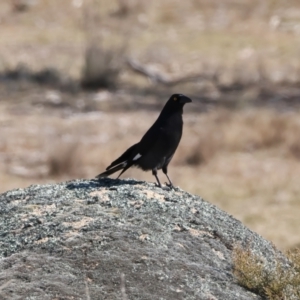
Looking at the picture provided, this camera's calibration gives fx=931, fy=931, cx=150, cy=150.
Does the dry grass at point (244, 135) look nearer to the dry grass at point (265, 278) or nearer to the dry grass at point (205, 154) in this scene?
the dry grass at point (205, 154)

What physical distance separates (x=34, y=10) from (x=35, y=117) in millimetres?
11666

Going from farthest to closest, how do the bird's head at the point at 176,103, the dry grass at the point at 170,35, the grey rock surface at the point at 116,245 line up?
the dry grass at the point at 170,35 < the bird's head at the point at 176,103 < the grey rock surface at the point at 116,245

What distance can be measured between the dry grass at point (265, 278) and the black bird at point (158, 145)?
2308 mm

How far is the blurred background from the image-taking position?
13289mm

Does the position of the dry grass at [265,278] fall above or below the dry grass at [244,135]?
below

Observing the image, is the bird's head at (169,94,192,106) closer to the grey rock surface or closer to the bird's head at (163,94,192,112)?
the bird's head at (163,94,192,112)

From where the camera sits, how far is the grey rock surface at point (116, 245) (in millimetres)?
4035

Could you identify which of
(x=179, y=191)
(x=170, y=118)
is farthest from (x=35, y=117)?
(x=179, y=191)

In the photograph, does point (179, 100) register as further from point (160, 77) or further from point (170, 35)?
point (170, 35)

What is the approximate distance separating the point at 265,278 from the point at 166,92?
15.1 m

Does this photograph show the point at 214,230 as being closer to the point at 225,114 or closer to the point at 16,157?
the point at 16,157

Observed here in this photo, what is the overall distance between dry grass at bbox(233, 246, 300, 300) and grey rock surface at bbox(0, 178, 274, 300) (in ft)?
0.17

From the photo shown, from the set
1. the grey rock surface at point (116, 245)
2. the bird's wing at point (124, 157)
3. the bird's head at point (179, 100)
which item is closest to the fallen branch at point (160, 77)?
the bird's head at point (179, 100)

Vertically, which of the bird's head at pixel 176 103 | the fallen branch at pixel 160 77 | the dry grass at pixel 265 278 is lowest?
the dry grass at pixel 265 278
